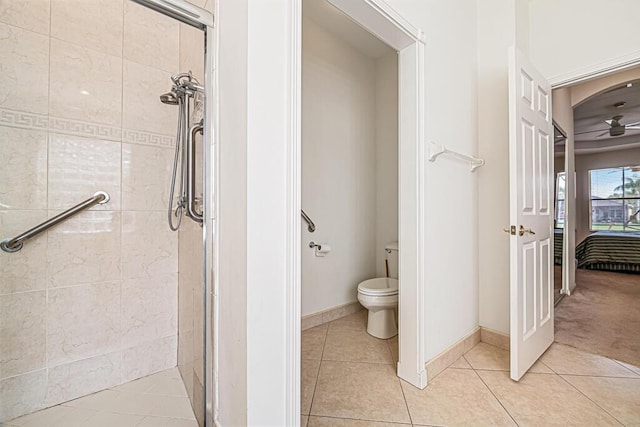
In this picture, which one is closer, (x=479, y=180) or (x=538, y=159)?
(x=538, y=159)

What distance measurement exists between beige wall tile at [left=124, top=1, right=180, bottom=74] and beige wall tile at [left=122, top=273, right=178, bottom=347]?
1.39m

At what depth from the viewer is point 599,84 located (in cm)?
283

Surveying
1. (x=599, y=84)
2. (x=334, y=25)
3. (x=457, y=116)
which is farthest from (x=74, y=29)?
(x=599, y=84)

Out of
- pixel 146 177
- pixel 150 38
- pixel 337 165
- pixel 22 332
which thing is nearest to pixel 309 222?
pixel 337 165

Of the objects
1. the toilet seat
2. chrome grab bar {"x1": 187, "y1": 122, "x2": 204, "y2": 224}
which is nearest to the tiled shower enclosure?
chrome grab bar {"x1": 187, "y1": 122, "x2": 204, "y2": 224}

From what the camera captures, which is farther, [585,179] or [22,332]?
[585,179]

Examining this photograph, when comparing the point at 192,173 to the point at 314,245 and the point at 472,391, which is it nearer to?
the point at 314,245

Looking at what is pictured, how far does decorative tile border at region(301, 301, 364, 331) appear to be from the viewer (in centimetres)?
250

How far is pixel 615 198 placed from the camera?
686cm

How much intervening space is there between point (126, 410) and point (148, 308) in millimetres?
551

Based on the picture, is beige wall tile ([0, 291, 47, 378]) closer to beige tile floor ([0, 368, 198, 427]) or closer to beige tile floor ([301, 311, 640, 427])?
beige tile floor ([0, 368, 198, 427])

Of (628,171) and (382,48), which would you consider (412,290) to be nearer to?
(382,48)

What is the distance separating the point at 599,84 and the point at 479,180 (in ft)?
6.12

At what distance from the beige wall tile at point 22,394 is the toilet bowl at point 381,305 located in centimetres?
195
